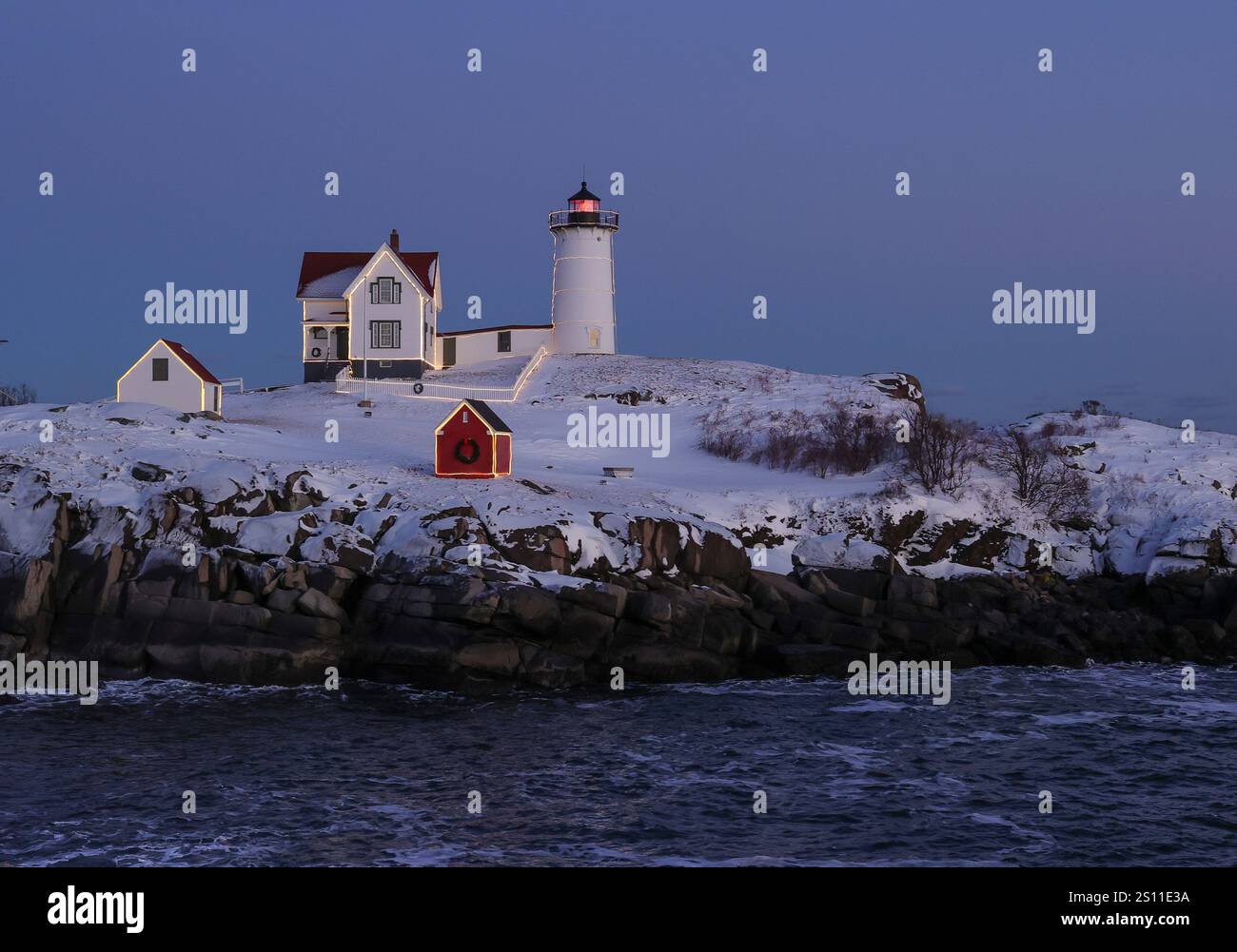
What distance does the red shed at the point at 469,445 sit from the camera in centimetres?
4075

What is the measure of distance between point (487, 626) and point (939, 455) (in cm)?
2113

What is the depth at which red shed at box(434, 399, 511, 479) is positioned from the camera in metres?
40.8

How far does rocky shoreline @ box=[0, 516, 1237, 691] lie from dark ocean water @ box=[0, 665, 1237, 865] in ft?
4.25

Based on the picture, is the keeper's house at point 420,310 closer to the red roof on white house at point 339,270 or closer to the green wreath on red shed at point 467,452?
the red roof on white house at point 339,270

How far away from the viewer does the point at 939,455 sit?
45188mm

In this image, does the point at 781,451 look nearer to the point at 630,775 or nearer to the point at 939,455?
the point at 939,455

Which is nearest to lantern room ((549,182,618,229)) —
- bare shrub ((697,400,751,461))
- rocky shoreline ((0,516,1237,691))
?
bare shrub ((697,400,751,461))

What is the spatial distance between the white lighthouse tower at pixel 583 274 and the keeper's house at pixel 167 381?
2792cm

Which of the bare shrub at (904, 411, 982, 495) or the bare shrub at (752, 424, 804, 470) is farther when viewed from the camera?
the bare shrub at (752, 424, 804, 470)

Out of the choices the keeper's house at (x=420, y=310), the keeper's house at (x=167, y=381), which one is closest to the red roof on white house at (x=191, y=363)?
the keeper's house at (x=167, y=381)

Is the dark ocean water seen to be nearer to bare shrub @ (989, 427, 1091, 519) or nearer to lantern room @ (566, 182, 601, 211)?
bare shrub @ (989, 427, 1091, 519)

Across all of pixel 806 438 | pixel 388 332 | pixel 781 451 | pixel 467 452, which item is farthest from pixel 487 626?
pixel 388 332
